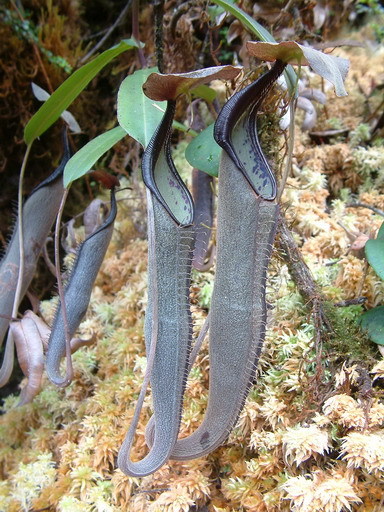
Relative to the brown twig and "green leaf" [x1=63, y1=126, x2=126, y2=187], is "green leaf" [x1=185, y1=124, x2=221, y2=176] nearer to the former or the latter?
"green leaf" [x1=63, y1=126, x2=126, y2=187]

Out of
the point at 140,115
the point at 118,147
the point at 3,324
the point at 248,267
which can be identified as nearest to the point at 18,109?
the point at 118,147

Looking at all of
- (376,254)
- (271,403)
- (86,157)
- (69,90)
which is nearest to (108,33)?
(69,90)

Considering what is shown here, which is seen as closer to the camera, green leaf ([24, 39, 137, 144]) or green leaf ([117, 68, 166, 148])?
green leaf ([117, 68, 166, 148])

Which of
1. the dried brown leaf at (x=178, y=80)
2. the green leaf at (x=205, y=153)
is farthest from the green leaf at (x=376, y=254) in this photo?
the dried brown leaf at (x=178, y=80)

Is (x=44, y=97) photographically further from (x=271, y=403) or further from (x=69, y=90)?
(x=271, y=403)

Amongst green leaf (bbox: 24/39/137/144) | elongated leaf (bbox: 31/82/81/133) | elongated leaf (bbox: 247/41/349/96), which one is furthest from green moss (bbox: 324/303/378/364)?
elongated leaf (bbox: 31/82/81/133)

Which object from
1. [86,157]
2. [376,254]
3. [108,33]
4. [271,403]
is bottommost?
[271,403]

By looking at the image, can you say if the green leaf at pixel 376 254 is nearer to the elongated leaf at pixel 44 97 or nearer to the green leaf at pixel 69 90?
the green leaf at pixel 69 90
